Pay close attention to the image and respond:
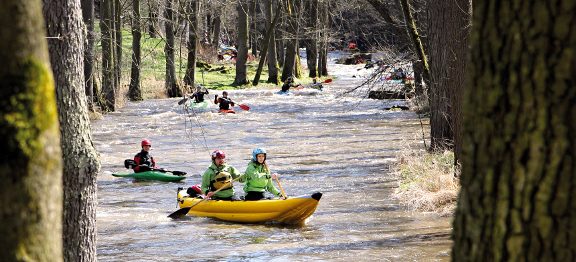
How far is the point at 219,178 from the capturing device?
13523mm

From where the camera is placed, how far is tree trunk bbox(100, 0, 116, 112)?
26719 millimetres

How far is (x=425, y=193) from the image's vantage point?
13.1 metres

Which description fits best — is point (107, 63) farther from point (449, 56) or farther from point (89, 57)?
point (449, 56)

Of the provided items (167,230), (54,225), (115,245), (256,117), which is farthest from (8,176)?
(256,117)

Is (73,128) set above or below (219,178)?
above

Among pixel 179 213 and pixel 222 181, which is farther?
pixel 222 181

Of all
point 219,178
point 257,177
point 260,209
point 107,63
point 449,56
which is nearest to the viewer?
point 260,209

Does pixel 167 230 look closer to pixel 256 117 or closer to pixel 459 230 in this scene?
pixel 459 230

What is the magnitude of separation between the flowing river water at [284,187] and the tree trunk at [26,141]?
11.1ft

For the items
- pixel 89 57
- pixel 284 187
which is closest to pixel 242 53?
pixel 89 57

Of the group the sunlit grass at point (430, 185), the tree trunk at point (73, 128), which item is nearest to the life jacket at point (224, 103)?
the sunlit grass at point (430, 185)

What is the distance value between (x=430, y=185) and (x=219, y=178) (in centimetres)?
307

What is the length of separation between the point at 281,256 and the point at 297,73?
3429 centimetres

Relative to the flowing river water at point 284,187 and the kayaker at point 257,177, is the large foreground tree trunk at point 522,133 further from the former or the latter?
the kayaker at point 257,177
